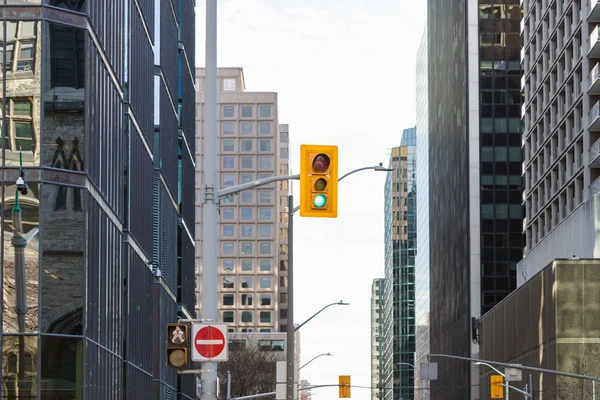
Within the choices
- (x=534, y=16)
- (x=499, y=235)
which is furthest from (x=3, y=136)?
(x=499, y=235)

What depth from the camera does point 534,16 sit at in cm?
10394

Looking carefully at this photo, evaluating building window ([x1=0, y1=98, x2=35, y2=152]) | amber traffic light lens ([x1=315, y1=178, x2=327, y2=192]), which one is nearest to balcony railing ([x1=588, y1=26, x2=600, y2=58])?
building window ([x1=0, y1=98, x2=35, y2=152])

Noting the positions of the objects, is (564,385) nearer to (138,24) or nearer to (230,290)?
(138,24)

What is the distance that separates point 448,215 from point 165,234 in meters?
74.3

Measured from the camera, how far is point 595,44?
80375 mm

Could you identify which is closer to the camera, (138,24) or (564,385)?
(138,24)

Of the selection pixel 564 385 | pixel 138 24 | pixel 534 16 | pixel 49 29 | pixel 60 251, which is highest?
pixel 534 16

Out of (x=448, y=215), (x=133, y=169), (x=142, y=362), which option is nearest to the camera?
(x=133, y=169)

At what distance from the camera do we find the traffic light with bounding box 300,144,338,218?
18438 millimetres

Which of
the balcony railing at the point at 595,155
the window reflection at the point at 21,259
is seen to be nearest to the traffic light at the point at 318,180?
the window reflection at the point at 21,259

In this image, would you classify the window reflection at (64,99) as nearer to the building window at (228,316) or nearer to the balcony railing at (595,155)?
the balcony railing at (595,155)

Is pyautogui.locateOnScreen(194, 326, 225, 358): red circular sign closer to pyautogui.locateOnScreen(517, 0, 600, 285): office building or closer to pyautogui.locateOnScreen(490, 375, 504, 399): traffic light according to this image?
pyautogui.locateOnScreen(490, 375, 504, 399): traffic light

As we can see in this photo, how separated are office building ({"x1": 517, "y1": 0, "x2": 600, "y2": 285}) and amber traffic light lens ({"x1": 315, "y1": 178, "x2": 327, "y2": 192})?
57.4m

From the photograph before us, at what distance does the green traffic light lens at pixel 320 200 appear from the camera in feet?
60.7
